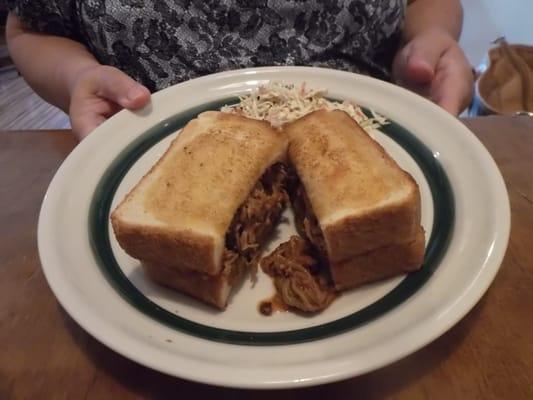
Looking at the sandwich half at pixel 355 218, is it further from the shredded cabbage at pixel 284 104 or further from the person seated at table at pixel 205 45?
the person seated at table at pixel 205 45

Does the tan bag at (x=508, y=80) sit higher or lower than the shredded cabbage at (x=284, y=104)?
lower

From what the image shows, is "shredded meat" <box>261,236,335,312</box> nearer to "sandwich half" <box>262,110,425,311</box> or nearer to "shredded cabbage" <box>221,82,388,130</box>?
"sandwich half" <box>262,110,425,311</box>

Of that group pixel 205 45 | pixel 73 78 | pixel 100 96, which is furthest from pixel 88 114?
pixel 205 45

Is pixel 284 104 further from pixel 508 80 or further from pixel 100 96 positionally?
pixel 508 80

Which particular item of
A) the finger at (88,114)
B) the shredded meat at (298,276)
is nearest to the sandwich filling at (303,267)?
the shredded meat at (298,276)

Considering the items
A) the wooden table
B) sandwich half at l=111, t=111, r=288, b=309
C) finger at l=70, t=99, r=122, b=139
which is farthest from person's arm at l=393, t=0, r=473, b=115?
finger at l=70, t=99, r=122, b=139

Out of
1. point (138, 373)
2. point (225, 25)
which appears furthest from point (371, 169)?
point (225, 25)
